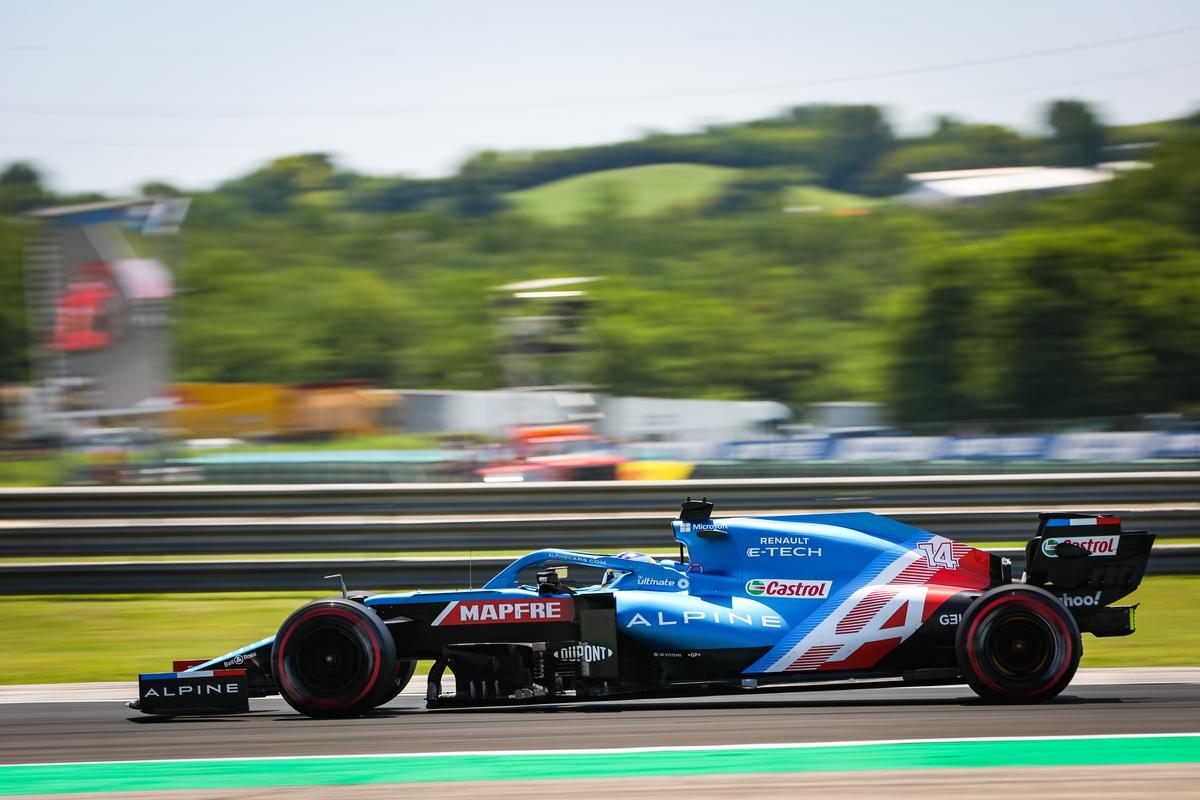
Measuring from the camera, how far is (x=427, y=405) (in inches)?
1353

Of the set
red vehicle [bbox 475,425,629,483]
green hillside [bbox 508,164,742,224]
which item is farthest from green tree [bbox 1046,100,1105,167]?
red vehicle [bbox 475,425,629,483]

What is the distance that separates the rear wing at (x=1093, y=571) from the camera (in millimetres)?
6438

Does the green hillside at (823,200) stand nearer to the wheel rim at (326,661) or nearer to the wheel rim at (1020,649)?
the wheel rim at (1020,649)

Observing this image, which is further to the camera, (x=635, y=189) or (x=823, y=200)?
(x=635, y=189)

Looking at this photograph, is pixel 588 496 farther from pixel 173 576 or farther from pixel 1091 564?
pixel 1091 564

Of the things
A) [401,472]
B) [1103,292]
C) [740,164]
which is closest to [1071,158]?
[740,164]

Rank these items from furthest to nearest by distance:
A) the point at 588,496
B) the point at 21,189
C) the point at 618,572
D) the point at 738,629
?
the point at 21,189
the point at 588,496
the point at 618,572
the point at 738,629

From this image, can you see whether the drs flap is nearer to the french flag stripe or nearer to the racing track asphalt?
the french flag stripe

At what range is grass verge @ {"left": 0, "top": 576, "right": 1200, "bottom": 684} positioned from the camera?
8508 mm

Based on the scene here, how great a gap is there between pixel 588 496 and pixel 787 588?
5615 millimetres

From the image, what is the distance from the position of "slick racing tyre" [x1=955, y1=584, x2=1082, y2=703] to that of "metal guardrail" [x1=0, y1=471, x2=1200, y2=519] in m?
5.46

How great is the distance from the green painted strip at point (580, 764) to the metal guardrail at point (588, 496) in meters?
6.27

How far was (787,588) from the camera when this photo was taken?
6469 millimetres

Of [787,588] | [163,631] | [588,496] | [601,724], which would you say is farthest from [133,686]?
[588,496]
